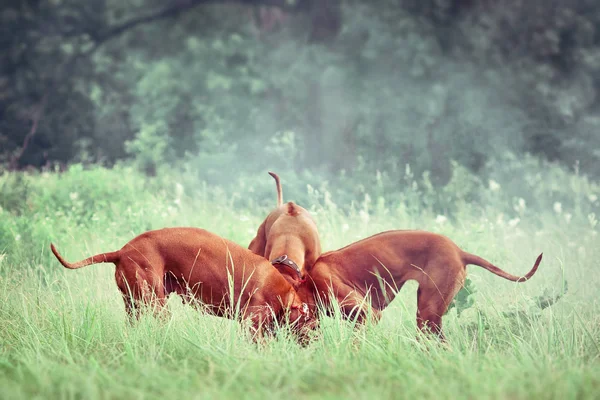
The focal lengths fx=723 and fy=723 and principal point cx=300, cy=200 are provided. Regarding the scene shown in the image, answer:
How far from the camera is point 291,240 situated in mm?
4566

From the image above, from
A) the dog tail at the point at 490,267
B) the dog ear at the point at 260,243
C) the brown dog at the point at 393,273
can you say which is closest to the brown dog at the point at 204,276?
the brown dog at the point at 393,273

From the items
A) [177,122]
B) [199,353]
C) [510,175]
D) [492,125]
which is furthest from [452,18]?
[199,353]

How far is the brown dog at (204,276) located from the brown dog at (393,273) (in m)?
0.23

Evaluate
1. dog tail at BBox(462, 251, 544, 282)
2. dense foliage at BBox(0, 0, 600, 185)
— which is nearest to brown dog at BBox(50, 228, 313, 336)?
dog tail at BBox(462, 251, 544, 282)

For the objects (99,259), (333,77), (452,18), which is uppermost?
(452,18)

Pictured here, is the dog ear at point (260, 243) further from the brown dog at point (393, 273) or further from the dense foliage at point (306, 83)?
the dense foliage at point (306, 83)

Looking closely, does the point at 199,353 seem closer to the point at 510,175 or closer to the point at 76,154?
the point at 510,175

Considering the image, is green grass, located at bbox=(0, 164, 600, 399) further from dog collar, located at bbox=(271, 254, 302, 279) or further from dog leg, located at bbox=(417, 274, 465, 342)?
dog collar, located at bbox=(271, 254, 302, 279)

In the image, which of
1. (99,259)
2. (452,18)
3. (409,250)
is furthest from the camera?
(452,18)

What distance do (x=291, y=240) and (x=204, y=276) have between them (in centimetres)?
84

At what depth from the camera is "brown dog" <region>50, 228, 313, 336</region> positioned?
377 cm

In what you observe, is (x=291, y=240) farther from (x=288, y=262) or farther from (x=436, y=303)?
(x=436, y=303)

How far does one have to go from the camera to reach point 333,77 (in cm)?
1259

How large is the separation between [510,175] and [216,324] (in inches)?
354
